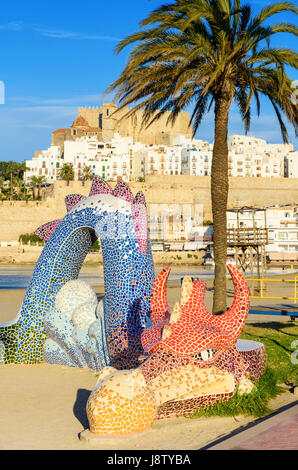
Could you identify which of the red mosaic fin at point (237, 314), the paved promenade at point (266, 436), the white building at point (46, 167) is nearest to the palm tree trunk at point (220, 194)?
the red mosaic fin at point (237, 314)

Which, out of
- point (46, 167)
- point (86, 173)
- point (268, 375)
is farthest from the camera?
point (46, 167)

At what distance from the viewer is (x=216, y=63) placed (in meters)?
12.8

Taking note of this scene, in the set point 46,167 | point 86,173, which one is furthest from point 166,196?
point 46,167

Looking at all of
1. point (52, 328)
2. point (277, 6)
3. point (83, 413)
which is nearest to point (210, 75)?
point (277, 6)

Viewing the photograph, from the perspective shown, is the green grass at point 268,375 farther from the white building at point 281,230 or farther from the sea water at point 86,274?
the white building at point 281,230

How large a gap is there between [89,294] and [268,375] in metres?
3.08

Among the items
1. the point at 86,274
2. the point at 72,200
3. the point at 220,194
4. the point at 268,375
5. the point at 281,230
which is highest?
the point at 220,194

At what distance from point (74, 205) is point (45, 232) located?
0.78 m

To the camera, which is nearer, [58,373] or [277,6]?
[58,373]

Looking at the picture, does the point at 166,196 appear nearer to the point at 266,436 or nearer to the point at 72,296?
the point at 72,296

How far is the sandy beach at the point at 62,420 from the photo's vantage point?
→ 21.0 ft

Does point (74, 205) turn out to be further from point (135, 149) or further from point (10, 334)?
point (135, 149)

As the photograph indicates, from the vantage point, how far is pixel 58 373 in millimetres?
9633

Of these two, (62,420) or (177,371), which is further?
(62,420)
